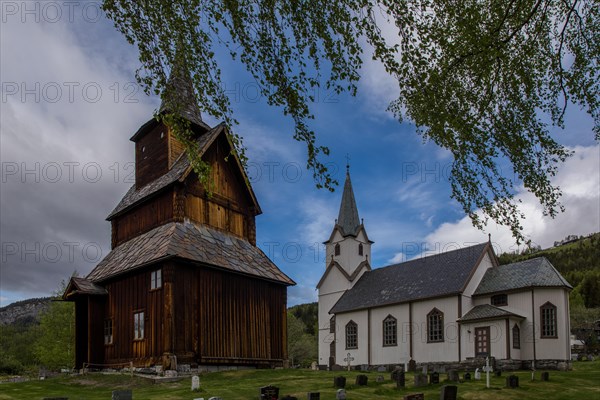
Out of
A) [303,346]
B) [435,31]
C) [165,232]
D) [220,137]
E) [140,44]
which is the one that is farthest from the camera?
[303,346]

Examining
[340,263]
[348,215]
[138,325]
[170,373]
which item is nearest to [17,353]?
[340,263]

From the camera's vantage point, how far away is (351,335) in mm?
45031

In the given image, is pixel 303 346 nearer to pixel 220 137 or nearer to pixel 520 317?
pixel 520 317

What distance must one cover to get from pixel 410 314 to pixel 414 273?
4485 millimetres

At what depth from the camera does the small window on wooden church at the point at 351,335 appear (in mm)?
44469

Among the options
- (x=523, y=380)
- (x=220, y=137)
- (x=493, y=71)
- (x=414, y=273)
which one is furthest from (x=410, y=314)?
(x=493, y=71)

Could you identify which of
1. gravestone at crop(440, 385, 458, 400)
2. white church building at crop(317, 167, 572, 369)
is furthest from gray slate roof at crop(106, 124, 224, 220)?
white church building at crop(317, 167, 572, 369)

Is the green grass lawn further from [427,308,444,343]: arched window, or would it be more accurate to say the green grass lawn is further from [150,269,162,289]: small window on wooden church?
[427,308,444,343]: arched window

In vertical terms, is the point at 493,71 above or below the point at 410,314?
above

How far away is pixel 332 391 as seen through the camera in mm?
19156

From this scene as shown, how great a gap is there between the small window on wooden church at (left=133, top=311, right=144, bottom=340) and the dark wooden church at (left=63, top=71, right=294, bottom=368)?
0.16 ft

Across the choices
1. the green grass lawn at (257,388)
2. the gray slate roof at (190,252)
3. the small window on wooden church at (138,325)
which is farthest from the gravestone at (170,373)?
the gray slate roof at (190,252)

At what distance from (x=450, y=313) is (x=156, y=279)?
2173 cm

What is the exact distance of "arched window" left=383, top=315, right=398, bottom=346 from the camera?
4084 centimetres
